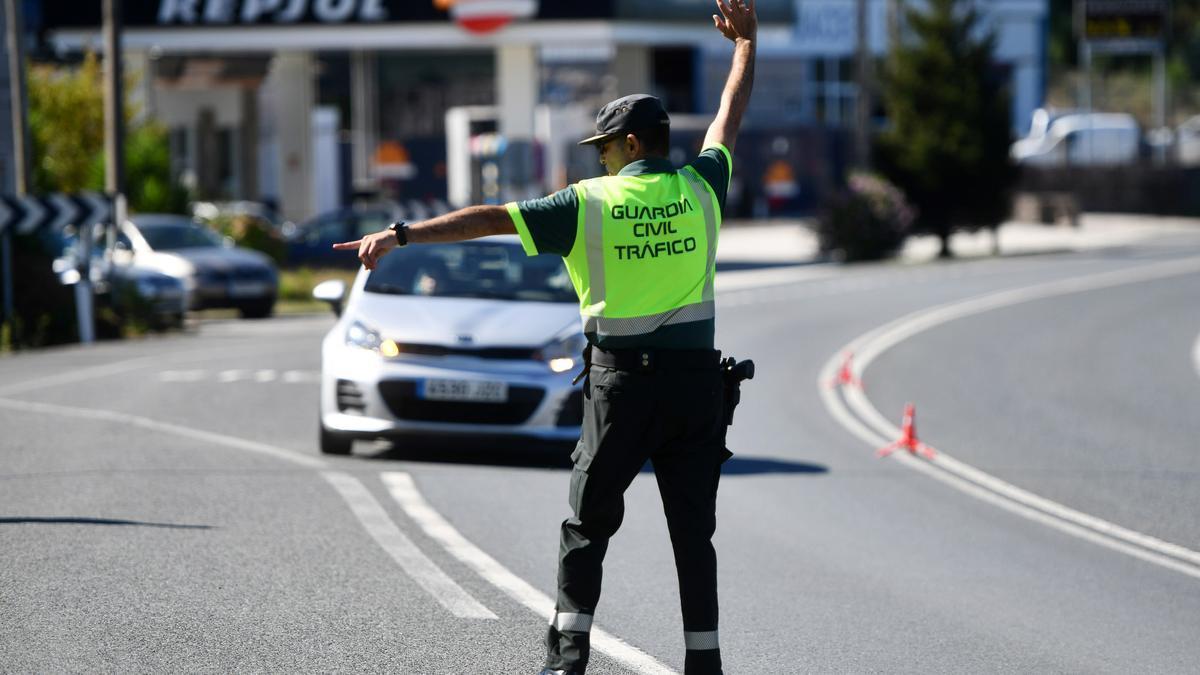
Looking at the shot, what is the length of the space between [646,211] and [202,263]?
2246 cm

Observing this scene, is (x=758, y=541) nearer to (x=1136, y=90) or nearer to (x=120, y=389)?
(x=120, y=389)

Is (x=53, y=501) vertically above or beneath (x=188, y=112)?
beneath

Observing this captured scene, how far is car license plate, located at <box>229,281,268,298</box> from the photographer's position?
27469 millimetres

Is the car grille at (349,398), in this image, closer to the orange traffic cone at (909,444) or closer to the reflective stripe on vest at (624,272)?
the orange traffic cone at (909,444)

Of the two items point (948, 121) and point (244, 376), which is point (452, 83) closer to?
point (948, 121)

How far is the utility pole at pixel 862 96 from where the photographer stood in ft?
142

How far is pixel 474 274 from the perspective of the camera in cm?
1251

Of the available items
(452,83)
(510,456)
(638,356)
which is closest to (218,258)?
(510,456)

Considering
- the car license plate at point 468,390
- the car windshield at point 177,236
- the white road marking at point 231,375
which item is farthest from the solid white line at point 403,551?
the car windshield at point 177,236

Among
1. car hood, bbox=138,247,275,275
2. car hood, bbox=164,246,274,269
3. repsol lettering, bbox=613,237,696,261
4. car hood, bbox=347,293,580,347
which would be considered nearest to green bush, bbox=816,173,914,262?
car hood, bbox=164,246,274,269

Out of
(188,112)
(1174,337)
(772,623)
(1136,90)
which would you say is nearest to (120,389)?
(772,623)

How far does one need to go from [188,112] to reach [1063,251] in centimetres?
2370

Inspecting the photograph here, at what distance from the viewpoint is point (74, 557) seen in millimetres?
8102

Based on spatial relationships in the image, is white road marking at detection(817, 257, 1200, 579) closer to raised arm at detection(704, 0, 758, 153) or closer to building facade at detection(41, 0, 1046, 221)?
raised arm at detection(704, 0, 758, 153)
